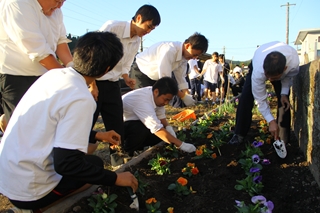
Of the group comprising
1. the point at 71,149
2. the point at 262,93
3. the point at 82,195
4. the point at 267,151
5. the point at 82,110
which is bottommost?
the point at 267,151

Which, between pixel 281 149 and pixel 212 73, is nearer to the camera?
pixel 281 149

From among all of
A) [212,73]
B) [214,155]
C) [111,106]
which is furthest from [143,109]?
[212,73]

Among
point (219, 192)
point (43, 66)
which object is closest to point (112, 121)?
point (43, 66)

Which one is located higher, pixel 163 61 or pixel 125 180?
pixel 163 61

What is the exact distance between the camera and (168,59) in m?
3.76

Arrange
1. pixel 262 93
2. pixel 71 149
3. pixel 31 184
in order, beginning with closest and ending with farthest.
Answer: pixel 71 149 → pixel 31 184 → pixel 262 93

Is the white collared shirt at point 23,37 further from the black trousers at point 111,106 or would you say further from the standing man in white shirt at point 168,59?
the standing man in white shirt at point 168,59

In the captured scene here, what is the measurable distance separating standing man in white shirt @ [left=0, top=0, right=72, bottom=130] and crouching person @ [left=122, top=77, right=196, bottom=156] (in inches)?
48.3

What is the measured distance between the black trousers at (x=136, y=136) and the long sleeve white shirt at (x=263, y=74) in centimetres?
127

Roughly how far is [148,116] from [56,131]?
69.9 inches

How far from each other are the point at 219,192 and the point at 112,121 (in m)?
1.37

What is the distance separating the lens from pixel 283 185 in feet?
8.38

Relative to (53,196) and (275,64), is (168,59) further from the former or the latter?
(53,196)

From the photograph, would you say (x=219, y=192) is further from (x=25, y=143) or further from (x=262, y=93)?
(x=25, y=143)
